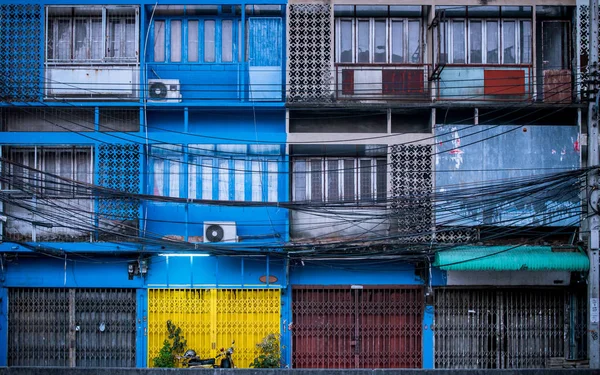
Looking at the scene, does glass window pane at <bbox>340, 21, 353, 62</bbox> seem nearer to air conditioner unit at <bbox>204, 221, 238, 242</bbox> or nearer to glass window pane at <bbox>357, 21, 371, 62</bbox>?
glass window pane at <bbox>357, 21, 371, 62</bbox>

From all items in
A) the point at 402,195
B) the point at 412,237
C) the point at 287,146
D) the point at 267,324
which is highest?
the point at 287,146

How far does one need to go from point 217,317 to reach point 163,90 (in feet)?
15.8

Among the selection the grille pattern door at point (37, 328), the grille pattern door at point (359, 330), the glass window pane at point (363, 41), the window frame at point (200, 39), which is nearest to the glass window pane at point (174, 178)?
the window frame at point (200, 39)

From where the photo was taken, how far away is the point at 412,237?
1284 cm

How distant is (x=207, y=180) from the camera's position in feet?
44.9

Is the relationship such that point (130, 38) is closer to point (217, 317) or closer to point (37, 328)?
point (217, 317)

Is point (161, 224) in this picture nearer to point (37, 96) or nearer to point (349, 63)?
point (37, 96)

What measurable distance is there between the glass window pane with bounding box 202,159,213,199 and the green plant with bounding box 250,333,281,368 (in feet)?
10.6

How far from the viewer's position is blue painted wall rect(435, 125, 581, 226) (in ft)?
42.4

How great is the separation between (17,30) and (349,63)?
22.9 feet

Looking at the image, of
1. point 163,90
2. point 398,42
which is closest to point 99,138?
point 163,90

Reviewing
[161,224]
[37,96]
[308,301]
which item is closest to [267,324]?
[308,301]

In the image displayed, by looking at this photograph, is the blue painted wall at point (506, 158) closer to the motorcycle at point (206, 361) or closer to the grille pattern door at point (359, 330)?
the grille pattern door at point (359, 330)

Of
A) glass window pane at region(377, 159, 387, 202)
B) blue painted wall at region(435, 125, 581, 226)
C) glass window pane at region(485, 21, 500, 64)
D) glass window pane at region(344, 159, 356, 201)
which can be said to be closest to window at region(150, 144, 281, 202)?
glass window pane at region(344, 159, 356, 201)
